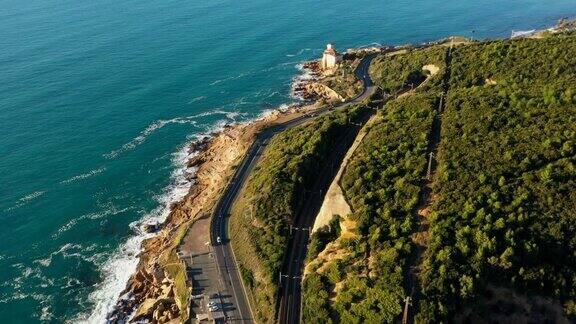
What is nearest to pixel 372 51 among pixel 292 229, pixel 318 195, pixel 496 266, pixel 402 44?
pixel 402 44

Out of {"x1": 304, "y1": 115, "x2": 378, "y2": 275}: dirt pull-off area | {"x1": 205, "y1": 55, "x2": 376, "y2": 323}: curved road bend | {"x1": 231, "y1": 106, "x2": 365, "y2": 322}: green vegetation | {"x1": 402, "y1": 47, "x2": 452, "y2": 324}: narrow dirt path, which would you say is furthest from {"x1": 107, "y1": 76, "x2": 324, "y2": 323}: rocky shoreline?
{"x1": 402, "y1": 47, "x2": 452, "y2": 324}: narrow dirt path

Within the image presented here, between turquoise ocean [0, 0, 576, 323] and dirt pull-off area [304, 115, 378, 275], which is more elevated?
turquoise ocean [0, 0, 576, 323]

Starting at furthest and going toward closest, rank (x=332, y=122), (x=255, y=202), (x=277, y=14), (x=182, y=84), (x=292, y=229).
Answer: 1. (x=277, y=14)
2. (x=182, y=84)
3. (x=332, y=122)
4. (x=255, y=202)
5. (x=292, y=229)

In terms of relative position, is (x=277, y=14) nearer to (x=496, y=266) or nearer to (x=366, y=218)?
(x=366, y=218)

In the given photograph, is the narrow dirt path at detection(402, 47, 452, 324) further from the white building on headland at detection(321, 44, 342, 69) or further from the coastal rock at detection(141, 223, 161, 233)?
the white building on headland at detection(321, 44, 342, 69)

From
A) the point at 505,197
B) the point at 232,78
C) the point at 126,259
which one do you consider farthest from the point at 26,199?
the point at 505,197

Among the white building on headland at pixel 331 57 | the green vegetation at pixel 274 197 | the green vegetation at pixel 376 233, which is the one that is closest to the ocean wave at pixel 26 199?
the green vegetation at pixel 274 197
